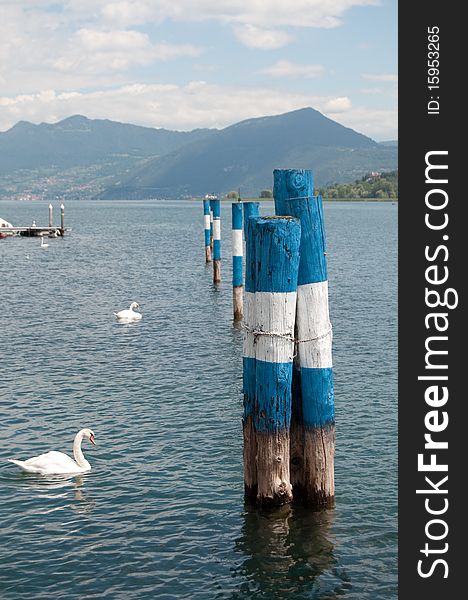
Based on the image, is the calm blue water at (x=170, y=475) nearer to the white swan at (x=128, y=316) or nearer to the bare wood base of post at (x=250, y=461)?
the white swan at (x=128, y=316)

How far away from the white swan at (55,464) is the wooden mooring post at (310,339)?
4931 millimetres

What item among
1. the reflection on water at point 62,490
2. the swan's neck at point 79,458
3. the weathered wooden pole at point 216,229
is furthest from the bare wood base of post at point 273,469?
the weathered wooden pole at point 216,229

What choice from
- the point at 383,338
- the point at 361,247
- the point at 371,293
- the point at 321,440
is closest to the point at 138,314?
the point at 383,338

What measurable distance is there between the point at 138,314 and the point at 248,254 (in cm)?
2251

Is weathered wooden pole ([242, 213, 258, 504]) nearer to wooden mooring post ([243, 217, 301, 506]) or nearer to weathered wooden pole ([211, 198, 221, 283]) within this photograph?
wooden mooring post ([243, 217, 301, 506])

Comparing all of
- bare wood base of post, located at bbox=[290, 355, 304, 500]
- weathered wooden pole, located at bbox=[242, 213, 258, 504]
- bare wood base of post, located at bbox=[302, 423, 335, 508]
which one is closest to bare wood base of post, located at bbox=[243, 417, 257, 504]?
weathered wooden pole, located at bbox=[242, 213, 258, 504]

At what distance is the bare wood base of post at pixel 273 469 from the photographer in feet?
37.3

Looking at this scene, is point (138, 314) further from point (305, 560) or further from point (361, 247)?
point (361, 247)

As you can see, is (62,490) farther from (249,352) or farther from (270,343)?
(270,343)

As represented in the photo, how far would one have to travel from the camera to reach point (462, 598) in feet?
29.5

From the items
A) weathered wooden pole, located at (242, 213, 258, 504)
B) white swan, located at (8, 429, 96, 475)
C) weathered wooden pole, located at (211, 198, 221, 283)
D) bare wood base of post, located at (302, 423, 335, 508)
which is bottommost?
white swan, located at (8, 429, 96, 475)

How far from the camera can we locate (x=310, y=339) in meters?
11.5

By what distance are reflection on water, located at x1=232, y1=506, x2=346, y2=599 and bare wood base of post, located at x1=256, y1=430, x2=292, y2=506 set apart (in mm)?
302

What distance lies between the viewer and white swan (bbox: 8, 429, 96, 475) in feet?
49.3
